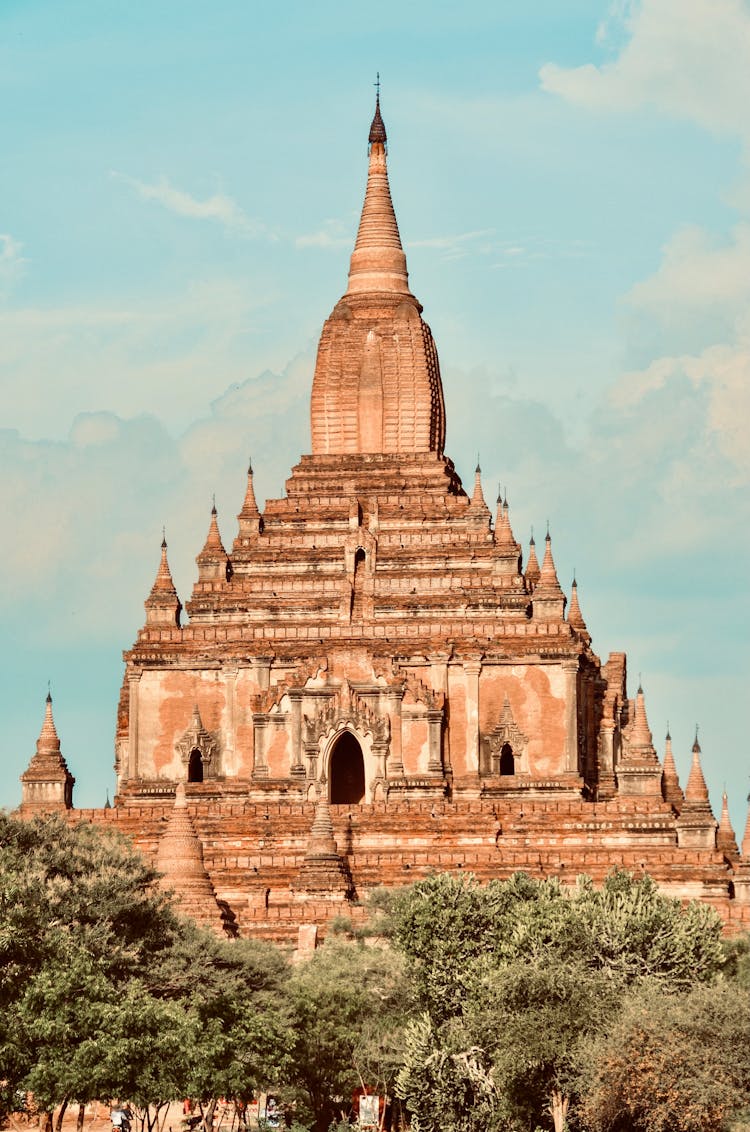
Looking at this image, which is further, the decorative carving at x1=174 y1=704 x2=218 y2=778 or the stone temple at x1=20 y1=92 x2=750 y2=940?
the decorative carving at x1=174 y1=704 x2=218 y2=778

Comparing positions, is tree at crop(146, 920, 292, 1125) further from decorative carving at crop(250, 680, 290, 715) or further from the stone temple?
decorative carving at crop(250, 680, 290, 715)

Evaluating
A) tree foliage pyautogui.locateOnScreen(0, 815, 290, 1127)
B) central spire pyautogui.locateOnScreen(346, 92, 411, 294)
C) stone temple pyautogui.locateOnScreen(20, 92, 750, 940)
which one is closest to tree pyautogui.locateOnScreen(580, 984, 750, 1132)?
tree foliage pyautogui.locateOnScreen(0, 815, 290, 1127)

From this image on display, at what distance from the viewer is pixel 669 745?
90.5 meters

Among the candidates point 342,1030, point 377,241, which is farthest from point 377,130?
point 342,1030

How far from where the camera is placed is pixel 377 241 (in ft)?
308

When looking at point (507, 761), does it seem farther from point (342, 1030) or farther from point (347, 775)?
point (342, 1030)

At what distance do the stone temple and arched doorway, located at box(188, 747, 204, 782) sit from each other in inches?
1.9

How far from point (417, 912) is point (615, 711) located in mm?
24907

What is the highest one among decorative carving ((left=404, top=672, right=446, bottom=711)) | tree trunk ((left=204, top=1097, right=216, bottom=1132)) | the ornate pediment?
decorative carving ((left=404, top=672, right=446, bottom=711))

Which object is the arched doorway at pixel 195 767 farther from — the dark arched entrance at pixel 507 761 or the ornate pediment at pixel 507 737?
the dark arched entrance at pixel 507 761

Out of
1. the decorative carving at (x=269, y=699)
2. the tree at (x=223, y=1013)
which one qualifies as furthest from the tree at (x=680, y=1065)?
the decorative carving at (x=269, y=699)

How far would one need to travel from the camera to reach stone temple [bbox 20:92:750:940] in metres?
77.1

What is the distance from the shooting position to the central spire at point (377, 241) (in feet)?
307

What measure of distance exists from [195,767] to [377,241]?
1678cm
